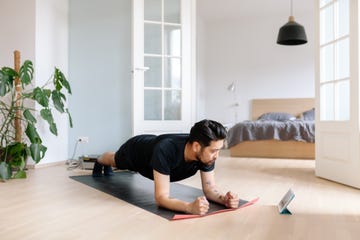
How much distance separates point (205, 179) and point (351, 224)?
860 mm

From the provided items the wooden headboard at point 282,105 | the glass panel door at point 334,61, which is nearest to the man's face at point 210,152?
the glass panel door at point 334,61

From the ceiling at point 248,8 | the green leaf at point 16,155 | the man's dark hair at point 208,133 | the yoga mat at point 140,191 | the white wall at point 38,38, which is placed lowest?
the yoga mat at point 140,191

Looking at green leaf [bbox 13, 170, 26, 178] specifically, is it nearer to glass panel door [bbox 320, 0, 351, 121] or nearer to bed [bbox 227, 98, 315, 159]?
glass panel door [bbox 320, 0, 351, 121]

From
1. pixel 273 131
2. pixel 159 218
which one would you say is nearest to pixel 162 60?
pixel 273 131

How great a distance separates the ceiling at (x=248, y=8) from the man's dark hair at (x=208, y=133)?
203 inches

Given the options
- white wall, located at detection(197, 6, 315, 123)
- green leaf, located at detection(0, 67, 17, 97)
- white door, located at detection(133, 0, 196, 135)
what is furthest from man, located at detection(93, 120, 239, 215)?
white wall, located at detection(197, 6, 315, 123)

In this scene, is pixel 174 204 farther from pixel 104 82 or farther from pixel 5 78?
pixel 104 82

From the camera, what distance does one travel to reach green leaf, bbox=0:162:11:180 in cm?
319

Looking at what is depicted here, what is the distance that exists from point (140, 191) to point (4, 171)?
1.31m

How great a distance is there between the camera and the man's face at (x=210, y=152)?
6.40 ft

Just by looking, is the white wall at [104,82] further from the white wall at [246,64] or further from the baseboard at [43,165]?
the white wall at [246,64]

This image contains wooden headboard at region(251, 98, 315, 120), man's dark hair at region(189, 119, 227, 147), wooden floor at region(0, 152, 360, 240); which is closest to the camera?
wooden floor at region(0, 152, 360, 240)

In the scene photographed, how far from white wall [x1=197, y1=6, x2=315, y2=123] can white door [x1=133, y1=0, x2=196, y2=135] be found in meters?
3.34

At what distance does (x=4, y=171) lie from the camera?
Answer: 3199mm
